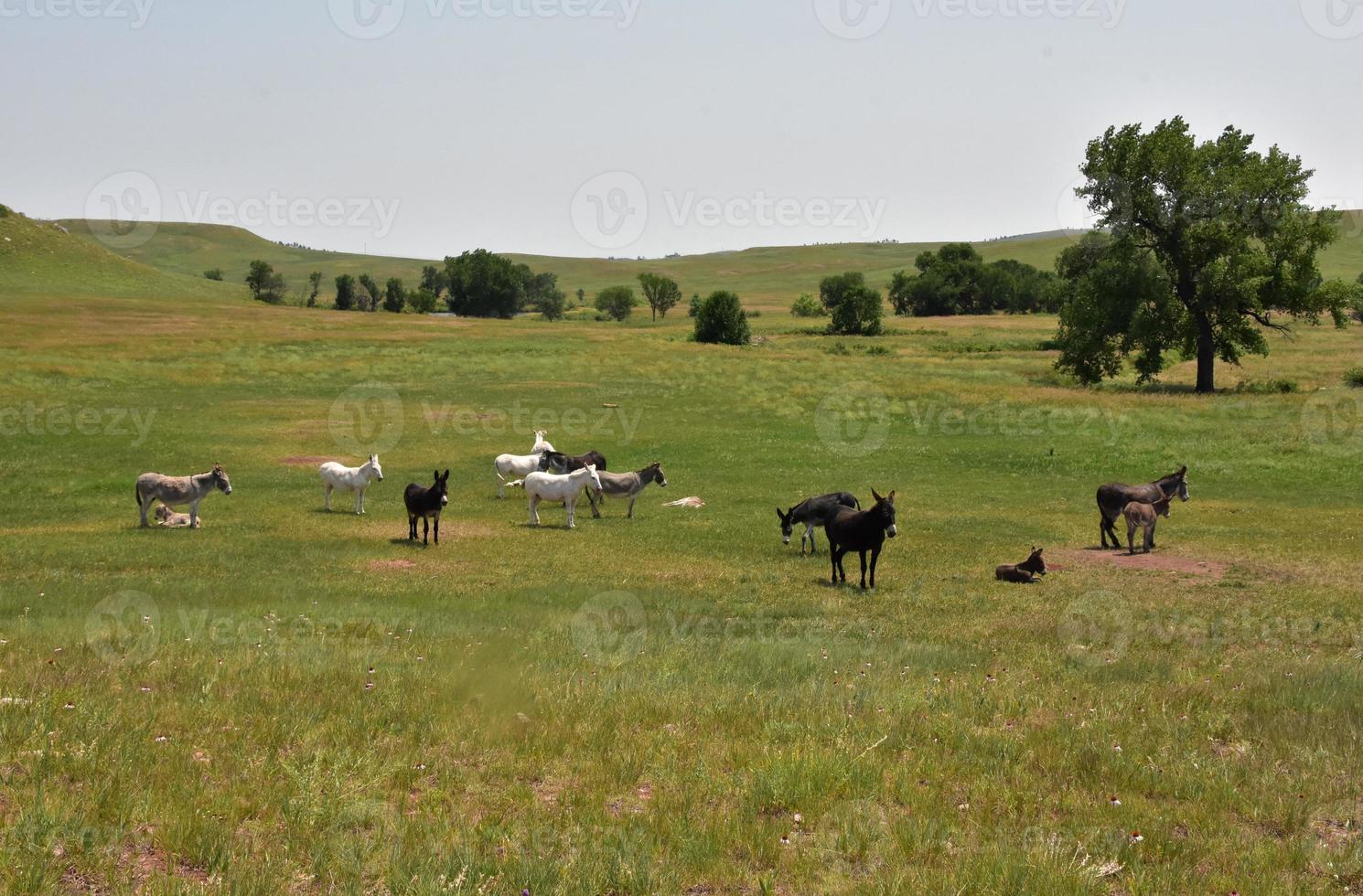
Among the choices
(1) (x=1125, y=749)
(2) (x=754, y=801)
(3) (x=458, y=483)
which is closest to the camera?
(2) (x=754, y=801)

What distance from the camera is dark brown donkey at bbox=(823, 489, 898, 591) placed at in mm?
19828

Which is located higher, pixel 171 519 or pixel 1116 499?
pixel 1116 499

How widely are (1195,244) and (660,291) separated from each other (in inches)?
4753

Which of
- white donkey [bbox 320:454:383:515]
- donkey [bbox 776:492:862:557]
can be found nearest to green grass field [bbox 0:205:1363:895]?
donkey [bbox 776:492:862:557]

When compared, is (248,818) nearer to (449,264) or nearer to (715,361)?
(715,361)

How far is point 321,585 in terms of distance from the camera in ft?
64.0

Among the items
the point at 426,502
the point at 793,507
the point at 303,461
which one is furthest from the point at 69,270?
the point at 793,507

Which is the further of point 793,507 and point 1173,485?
point 1173,485

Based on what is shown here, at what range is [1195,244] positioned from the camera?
62531 millimetres

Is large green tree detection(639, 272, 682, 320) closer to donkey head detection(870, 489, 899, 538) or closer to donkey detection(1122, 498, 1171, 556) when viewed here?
donkey detection(1122, 498, 1171, 556)

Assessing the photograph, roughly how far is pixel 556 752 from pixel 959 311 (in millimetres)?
157618

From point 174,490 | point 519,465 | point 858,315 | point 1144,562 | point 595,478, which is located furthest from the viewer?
point 858,315

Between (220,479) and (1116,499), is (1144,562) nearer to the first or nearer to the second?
(1116,499)

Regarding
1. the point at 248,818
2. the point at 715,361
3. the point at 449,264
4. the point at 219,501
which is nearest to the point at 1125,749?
the point at 248,818
